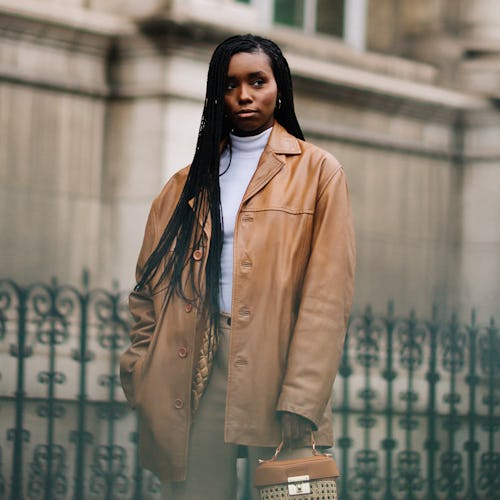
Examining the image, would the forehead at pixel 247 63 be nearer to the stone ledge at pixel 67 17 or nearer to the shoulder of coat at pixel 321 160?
the shoulder of coat at pixel 321 160

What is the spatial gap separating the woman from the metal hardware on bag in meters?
0.13

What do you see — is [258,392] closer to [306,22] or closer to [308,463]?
[308,463]

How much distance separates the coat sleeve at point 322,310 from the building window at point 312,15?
841 centimetres

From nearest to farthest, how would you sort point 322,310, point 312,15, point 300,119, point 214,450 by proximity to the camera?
point 322,310, point 214,450, point 300,119, point 312,15

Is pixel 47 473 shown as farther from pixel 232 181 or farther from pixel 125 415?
pixel 232 181

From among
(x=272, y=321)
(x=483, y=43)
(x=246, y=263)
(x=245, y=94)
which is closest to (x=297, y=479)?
(x=272, y=321)

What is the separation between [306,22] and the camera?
1252 centimetres

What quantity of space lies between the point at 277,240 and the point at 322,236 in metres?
0.13

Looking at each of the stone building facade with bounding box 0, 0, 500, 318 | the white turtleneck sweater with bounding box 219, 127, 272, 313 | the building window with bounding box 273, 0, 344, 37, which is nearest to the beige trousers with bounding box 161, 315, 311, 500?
the white turtleneck sweater with bounding box 219, 127, 272, 313

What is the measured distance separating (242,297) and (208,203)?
0.34 meters

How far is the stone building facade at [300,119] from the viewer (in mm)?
9992

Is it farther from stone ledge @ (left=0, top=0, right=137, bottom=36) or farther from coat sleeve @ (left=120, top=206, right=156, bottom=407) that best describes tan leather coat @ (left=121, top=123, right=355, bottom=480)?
stone ledge @ (left=0, top=0, right=137, bottom=36)

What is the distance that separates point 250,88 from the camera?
402cm

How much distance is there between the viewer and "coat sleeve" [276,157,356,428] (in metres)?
3.80
